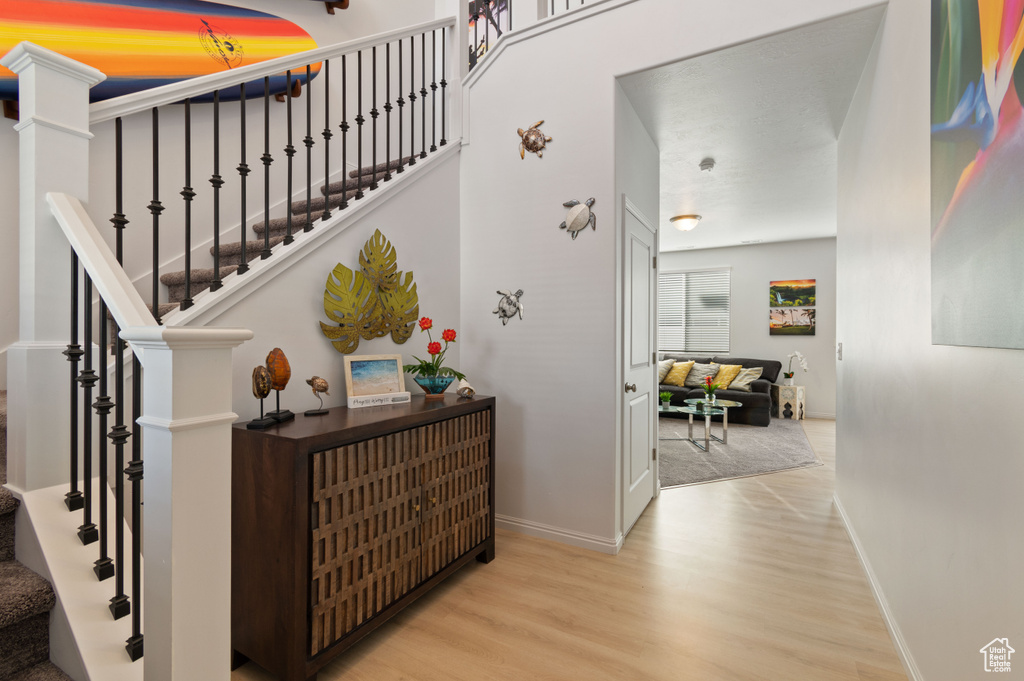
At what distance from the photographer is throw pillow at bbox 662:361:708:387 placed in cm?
676

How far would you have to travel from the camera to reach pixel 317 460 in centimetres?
153

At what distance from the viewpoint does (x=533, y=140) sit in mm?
2760

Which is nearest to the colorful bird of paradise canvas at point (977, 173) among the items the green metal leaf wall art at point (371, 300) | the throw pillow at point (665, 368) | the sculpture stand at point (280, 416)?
the sculpture stand at point (280, 416)

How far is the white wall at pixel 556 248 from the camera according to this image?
8.23ft

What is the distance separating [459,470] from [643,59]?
90.7 inches

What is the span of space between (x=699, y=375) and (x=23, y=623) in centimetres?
682

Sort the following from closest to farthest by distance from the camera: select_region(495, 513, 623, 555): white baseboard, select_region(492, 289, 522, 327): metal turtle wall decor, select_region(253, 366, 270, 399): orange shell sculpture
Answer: select_region(253, 366, 270, 399): orange shell sculpture → select_region(495, 513, 623, 555): white baseboard → select_region(492, 289, 522, 327): metal turtle wall decor

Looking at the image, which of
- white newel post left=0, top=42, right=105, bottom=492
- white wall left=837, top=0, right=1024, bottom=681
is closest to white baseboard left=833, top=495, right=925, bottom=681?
white wall left=837, top=0, right=1024, bottom=681

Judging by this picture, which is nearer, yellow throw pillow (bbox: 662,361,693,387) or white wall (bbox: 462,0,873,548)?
white wall (bbox: 462,0,873,548)

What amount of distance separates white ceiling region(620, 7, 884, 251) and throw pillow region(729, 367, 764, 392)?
2.43 metres

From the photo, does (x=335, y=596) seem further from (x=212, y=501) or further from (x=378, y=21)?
(x=378, y=21)

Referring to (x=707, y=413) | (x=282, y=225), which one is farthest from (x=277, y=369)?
(x=707, y=413)

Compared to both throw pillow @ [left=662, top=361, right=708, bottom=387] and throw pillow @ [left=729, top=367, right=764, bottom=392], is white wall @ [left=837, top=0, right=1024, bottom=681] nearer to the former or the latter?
throw pillow @ [left=729, top=367, right=764, bottom=392]

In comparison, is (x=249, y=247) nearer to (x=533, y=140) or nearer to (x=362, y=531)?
(x=362, y=531)
